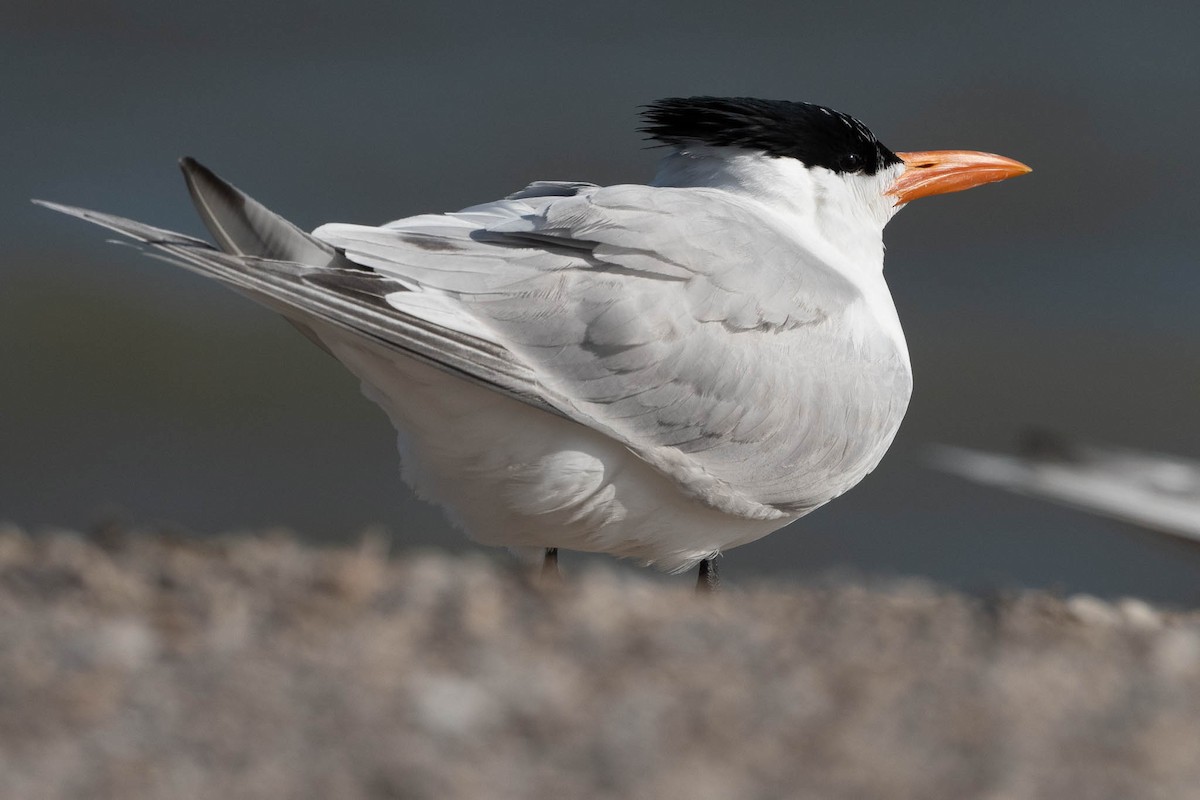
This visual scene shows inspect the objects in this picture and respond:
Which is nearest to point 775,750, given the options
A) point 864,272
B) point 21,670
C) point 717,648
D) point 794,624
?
point 717,648

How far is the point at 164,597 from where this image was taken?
2.79 meters

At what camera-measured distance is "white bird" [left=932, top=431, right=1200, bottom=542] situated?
6.49 m

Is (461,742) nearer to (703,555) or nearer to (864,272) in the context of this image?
(703,555)

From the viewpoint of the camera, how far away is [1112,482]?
6820 mm

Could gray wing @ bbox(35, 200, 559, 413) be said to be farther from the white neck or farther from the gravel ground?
the white neck

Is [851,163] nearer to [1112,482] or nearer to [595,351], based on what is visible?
[595,351]

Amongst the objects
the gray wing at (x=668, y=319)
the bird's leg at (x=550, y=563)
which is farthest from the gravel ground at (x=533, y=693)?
the bird's leg at (x=550, y=563)

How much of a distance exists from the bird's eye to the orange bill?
22 centimetres

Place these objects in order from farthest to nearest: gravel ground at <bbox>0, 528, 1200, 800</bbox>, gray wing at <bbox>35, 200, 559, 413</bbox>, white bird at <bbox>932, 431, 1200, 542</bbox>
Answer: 1. white bird at <bbox>932, 431, 1200, 542</bbox>
2. gray wing at <bbox>35, 200, 559, 413</bbox>
3. gravel ground at <bbox>0, 528, 1200, 800</bbox>

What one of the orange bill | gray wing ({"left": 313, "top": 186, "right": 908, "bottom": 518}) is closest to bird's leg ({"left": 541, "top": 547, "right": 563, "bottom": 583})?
gray wing ({"left": 313, "top": 186, "right": 908, "bottom": 518})

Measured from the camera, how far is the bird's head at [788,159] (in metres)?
4.45

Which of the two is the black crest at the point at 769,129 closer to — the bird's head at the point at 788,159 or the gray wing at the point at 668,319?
the bird's head at the point at 788,159

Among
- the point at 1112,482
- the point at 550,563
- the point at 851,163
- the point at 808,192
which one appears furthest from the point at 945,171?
the point at 1112,482

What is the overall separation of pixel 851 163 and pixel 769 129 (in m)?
0.32
